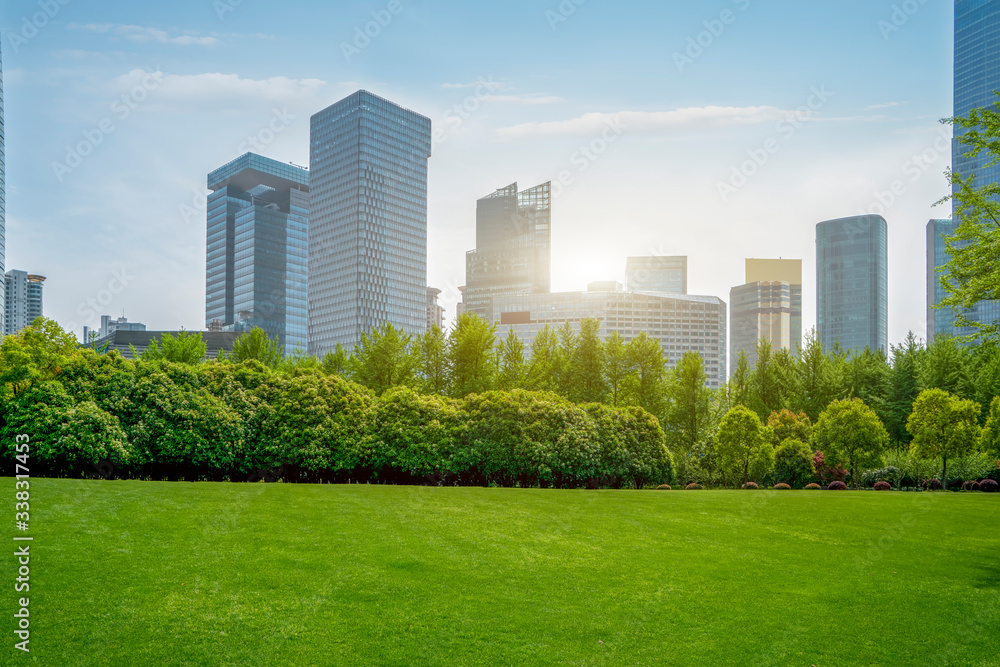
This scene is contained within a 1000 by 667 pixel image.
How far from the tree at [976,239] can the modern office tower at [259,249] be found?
506 feet

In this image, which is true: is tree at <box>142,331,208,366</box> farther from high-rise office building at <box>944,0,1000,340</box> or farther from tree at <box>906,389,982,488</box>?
high-rise office building at <box>944,0,1000,340</box>

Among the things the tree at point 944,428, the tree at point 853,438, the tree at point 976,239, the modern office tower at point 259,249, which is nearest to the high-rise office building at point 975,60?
the modern office tower at point 259,249

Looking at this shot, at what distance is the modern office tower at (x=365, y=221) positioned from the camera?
6142 inches

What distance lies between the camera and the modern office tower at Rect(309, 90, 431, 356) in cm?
15600

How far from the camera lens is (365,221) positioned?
514 feet

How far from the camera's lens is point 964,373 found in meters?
37.9

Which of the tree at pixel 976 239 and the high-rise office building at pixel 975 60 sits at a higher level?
the high-rise office building at pixel 975 60

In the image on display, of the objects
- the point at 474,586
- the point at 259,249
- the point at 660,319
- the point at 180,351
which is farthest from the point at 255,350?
the point at 660,319

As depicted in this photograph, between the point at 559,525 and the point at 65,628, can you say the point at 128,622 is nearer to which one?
the point at 65,628

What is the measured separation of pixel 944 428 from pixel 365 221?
14150 cm

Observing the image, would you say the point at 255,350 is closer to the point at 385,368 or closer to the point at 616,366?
the point at 385,368

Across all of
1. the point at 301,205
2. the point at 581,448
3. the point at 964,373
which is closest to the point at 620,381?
the point at 581,448

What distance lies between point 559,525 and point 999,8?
9142 inches

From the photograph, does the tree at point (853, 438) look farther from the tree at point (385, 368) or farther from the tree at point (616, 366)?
the tree at point (385, 368)
